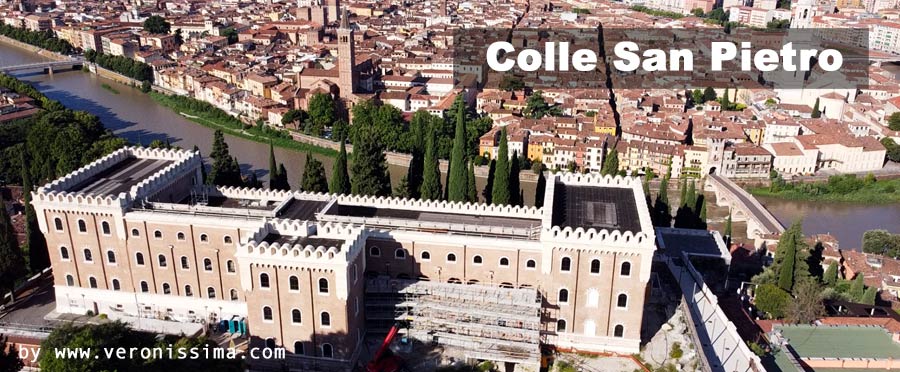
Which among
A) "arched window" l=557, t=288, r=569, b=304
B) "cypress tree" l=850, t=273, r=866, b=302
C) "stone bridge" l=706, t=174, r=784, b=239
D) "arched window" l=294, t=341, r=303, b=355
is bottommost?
"stone bridge" l=706, t=174, r=784, b=239

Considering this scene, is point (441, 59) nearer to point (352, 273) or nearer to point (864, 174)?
point (864, 174)

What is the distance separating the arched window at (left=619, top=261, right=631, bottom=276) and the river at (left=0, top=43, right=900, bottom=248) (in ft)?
69.2

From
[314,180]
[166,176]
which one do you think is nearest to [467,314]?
[166,176]

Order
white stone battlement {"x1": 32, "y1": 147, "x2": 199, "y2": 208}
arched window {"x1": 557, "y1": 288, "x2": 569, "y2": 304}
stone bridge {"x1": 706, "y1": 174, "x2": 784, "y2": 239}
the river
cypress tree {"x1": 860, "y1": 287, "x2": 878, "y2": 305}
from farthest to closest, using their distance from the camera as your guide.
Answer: the river, stone bridge {"x1": 706, "y1": 174, "x2": 784, "y2": 239}, cypress tree {"x1": 860, "y1": 287, "x2": 878, "y2": 305}, white stone battlement {"x1": 32, "y1": 147, "x2": 199, "y2": 208}, arched window {"x1": 557, "y1": 288, "x2": 569, "y2": 304}

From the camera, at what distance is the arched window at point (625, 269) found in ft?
57.8

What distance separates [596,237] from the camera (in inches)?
684

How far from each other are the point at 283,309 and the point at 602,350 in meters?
→ 8.53

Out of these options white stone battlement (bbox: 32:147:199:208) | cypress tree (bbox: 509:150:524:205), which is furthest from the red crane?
cypress tree (bbox: 509:150:524:205)

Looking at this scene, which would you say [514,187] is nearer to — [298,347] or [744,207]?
[298,347]

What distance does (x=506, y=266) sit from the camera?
18609mm

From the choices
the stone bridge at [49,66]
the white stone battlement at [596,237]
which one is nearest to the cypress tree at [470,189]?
the white stone battlement at [596,237]

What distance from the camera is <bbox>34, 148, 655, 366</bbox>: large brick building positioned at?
56.9ft

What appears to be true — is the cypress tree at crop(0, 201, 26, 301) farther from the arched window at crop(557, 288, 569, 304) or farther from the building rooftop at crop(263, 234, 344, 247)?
the arched window at crop(557, 288, 569, 304)

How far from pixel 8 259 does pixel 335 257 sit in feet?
37.9
